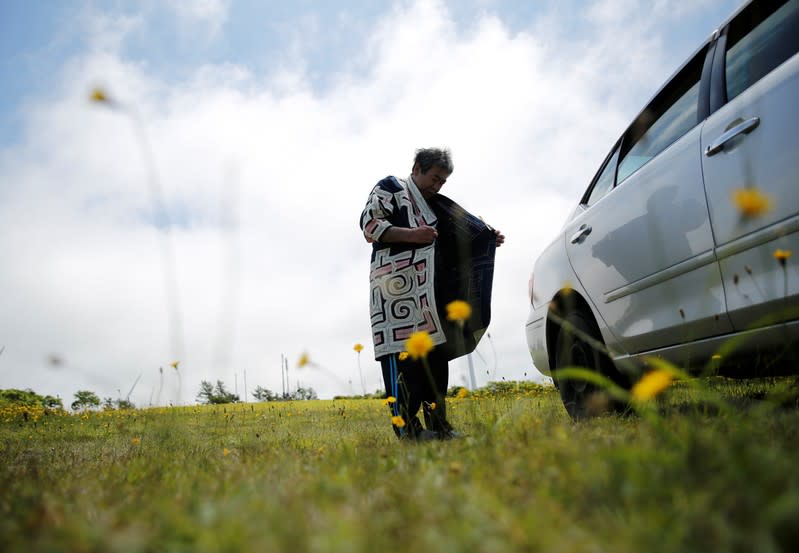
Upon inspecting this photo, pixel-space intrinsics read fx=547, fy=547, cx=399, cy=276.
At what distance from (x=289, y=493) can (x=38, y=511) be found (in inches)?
23.2

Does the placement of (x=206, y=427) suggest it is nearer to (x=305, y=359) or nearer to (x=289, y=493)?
(x=305, y=359)

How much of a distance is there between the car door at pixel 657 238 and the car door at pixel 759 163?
0.28ft

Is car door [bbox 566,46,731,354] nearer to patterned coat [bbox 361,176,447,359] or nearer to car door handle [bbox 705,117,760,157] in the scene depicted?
car door handle [bbox 705,117,760,157]

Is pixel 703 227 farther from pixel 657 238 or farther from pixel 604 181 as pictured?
pixel 604 181

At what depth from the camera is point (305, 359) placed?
7.19 ft

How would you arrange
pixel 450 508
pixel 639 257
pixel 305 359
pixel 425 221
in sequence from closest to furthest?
pixel 450 508 → pixel 305 359 → pixel 639 257 → pixel 425 221

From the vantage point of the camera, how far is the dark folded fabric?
3.68 m

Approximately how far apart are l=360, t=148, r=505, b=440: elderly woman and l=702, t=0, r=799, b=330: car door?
159 cm

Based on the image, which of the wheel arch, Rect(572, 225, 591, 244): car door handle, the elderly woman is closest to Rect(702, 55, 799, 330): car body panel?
Rect(572, 225, 591, 244): car door handle

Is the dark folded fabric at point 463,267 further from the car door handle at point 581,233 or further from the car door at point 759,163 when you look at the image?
the car door at point 759,163

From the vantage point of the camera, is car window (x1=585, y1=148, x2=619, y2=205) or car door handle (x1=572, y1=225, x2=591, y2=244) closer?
car door handle (x1=572, y1=225, x2=591, y2=244)

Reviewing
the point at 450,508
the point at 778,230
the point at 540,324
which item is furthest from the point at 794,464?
the point at 540,324

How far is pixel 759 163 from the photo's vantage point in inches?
77.0

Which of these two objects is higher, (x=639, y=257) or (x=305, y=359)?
(x=639, y=257)
